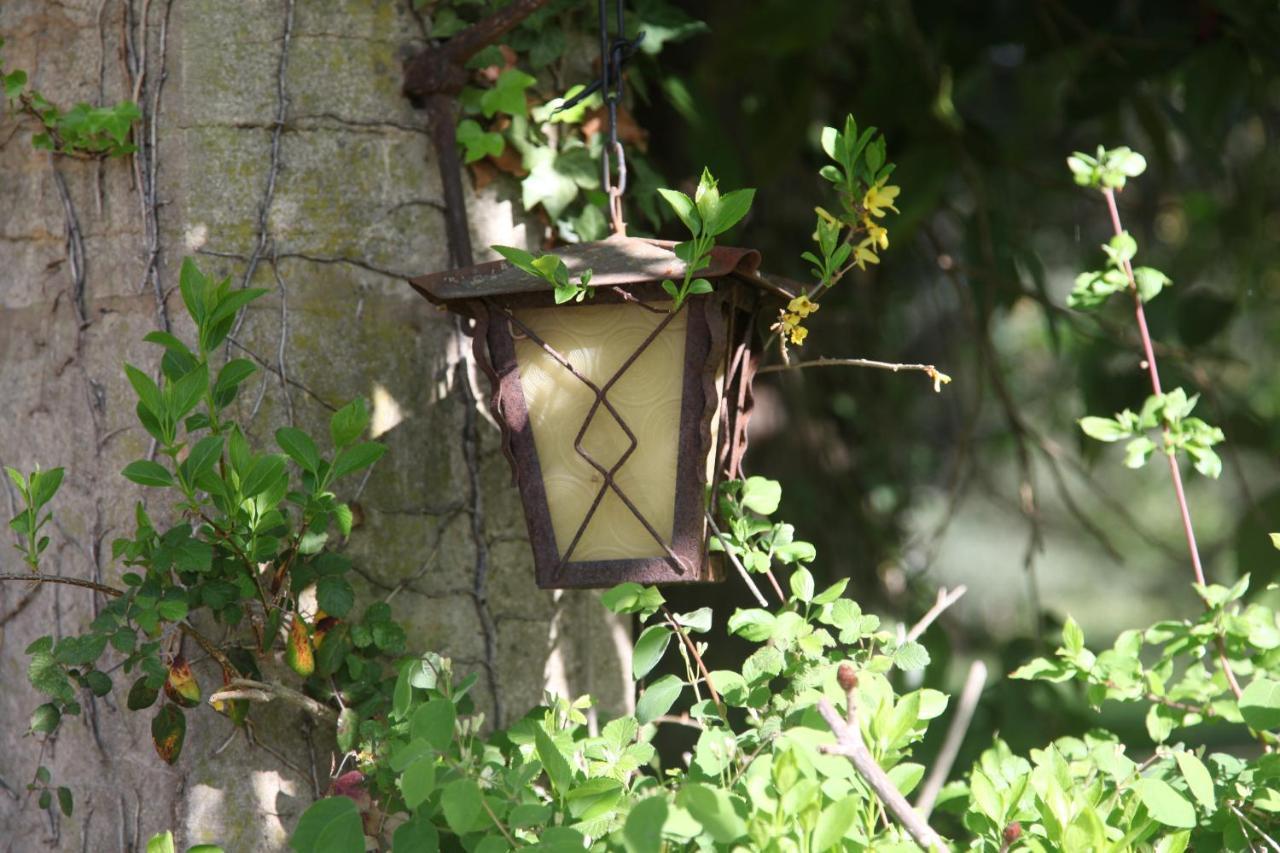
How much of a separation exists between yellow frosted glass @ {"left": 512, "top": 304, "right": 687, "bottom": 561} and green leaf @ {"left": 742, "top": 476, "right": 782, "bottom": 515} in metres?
0.11

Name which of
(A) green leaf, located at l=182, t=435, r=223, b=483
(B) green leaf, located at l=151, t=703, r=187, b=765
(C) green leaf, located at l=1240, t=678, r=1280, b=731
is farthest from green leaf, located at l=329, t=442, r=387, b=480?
(C) green leaf, located at l=1240, t=678, r=1280, b=731

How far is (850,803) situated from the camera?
3.32ft

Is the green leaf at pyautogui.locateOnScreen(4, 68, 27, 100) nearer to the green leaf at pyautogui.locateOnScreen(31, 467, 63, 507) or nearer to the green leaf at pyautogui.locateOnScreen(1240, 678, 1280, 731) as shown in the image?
the green leaf at pyautogui.locateOnScreen(31, 467, 63, 507)

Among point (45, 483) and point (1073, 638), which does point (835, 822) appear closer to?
point (1073, 638)

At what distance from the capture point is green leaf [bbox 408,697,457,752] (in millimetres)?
1160

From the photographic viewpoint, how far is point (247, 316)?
163 cm

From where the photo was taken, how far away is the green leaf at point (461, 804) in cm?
109

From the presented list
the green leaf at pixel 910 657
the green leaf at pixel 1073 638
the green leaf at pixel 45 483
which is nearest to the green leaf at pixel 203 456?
the green leaf at pixel 45 483

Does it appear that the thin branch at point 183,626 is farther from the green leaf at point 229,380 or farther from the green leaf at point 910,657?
the green leaf at point 910,657

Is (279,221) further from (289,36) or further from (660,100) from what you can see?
(660,100)

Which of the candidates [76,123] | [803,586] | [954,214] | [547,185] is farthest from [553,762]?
[954,214]

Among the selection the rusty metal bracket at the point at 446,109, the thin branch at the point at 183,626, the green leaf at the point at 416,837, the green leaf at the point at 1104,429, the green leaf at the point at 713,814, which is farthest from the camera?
the rusty metal bracket at the point at 446,109

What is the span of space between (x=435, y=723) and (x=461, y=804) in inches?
3.6

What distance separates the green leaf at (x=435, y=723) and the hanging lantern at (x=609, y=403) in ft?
0.96
